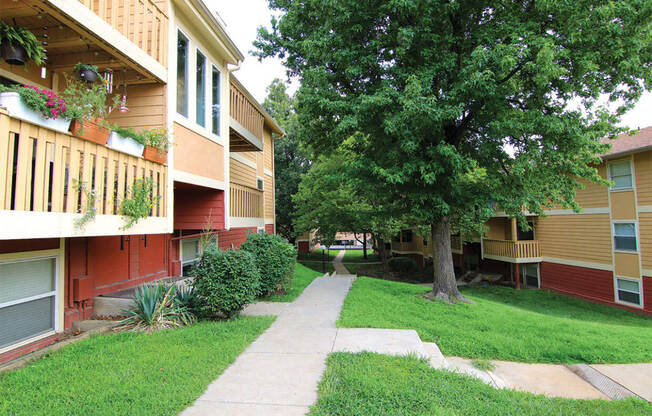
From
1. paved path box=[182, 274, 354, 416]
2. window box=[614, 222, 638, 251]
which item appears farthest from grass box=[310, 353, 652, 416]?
window box=[614, 222, 638, 251]

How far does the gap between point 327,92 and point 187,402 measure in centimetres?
A: 727

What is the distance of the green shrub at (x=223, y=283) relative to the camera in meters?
5.77

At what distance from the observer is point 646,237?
1191cm

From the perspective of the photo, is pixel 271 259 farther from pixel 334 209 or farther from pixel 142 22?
pixel 334 209

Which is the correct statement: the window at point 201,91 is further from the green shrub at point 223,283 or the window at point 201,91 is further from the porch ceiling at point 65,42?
the green shrub at point 223,283

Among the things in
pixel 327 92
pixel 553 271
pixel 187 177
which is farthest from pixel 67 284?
pixel 553 271

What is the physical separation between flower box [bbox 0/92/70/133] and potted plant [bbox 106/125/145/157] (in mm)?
746

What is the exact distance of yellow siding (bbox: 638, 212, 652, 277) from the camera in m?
11.8

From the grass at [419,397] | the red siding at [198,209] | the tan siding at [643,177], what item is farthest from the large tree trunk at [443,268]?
the tan siding at [643,177]

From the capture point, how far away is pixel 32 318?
16.6 ft

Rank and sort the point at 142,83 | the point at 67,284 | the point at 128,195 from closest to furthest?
the point at 128,195
the point at 67,284
the point at 142,83

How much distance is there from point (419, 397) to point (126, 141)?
5112 millimetres

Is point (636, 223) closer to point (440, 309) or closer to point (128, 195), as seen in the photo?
point (440, 309)

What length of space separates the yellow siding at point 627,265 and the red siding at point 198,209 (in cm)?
1512
